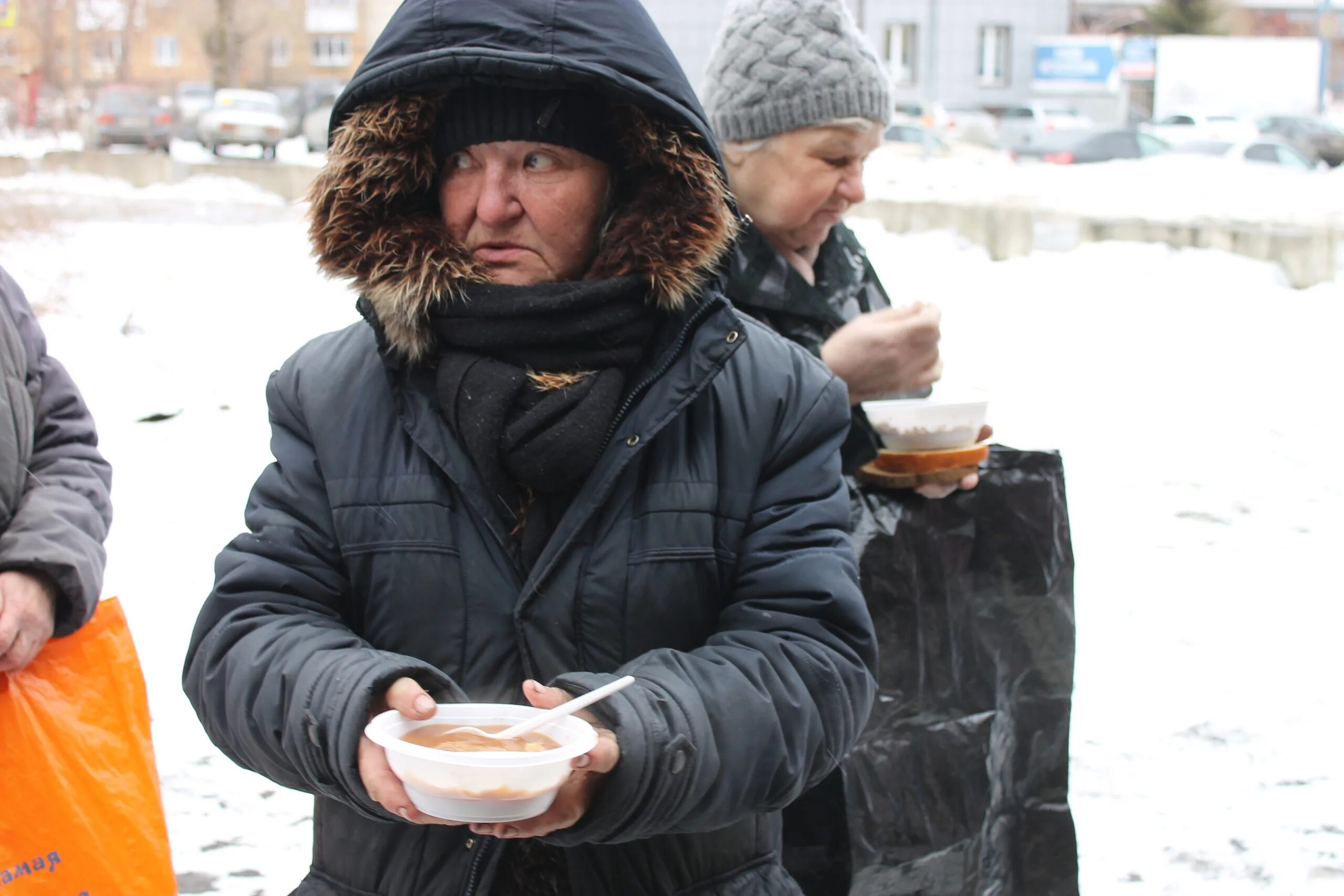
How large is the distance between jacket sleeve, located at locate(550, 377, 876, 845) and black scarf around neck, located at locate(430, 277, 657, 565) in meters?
0.23

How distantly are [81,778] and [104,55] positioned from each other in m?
16.8

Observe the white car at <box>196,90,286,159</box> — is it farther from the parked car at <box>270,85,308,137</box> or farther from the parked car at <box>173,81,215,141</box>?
the parked car at <box>270,85,308,137</box>

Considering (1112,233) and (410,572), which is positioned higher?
(410,572)

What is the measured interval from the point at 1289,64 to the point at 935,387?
112 feet

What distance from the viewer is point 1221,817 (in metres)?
3.79

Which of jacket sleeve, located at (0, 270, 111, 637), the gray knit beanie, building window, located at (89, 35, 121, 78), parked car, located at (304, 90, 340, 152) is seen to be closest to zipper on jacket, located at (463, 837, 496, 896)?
jacket sleeve, located at (0, 270, 111, 637)

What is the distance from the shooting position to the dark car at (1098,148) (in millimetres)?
26031

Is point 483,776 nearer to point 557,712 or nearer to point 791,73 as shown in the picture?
point 557,712

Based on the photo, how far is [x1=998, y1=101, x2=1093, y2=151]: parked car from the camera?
103 feet

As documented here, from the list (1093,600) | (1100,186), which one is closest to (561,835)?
(1093,600)

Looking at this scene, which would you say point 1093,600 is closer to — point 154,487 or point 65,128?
point 154,487

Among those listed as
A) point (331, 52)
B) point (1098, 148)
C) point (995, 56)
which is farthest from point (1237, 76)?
point (331, 52)

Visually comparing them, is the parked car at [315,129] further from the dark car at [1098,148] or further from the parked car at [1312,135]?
the parked car at [1312,135]

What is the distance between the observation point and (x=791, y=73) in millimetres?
2582
